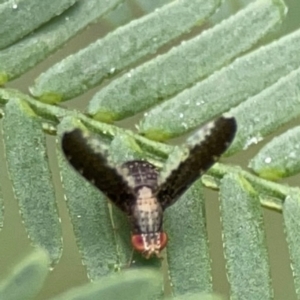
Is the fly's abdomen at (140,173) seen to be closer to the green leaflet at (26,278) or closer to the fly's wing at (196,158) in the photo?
the fly's wing at (196,158)

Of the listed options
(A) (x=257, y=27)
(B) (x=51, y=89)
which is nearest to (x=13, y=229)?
(B) (x=51, y=89)

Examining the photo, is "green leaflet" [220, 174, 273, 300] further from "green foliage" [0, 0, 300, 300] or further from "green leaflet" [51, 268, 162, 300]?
"green leaflet" [51, 268, 162, 300]

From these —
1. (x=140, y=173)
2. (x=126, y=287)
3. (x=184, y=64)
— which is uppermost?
(x=184, y=64)

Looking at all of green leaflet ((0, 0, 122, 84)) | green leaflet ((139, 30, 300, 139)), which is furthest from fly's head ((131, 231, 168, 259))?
green leaflet ((0, 0, 122, 84))

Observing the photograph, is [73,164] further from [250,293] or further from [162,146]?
[250,293]

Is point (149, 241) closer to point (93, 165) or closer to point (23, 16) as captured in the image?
point (93, 165)

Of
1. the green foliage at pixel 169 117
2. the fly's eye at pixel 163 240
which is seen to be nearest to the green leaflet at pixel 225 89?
the green foliage at pixel 169 117

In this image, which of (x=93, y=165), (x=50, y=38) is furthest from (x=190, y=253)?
(x=50, y=38)
